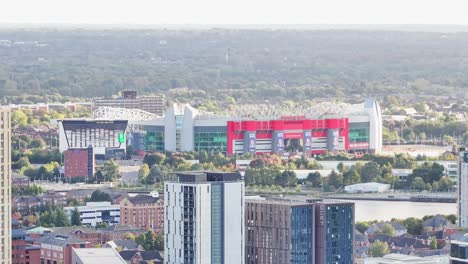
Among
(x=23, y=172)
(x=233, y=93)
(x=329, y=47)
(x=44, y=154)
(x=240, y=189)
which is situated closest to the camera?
(x=240, y=189)

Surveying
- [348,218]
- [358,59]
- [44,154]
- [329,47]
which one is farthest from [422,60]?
[348,218]

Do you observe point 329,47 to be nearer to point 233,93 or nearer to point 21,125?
point 233,93

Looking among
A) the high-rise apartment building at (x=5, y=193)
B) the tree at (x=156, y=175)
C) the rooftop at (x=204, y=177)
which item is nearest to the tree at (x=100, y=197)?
the tree at (x=156, y=175)

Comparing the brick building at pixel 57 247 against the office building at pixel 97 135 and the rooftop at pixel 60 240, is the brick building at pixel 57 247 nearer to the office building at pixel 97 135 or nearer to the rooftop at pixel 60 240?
the rooftop at pixel 60 240

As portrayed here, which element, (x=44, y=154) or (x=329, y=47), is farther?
(x=329, y=47)

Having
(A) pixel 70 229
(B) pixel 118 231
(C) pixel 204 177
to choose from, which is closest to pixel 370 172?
(B) pixel 118 231

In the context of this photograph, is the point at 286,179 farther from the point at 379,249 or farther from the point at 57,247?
the point at 57,247

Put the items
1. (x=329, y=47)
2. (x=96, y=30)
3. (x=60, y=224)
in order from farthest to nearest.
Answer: (x=96, y=30) < (x=329, y=47) < (x=60, y=224)
